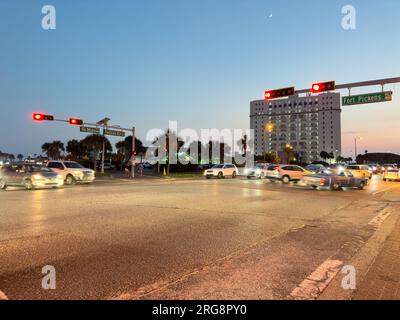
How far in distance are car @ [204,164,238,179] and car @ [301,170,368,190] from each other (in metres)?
15.5

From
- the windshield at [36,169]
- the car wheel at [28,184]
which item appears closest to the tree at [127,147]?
the windshield at [36,169]

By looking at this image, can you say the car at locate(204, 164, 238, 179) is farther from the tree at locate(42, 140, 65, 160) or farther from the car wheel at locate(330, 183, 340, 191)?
the tree at locate(42, 140, 65, 160)

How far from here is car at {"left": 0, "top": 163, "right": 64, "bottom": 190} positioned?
20.2 m

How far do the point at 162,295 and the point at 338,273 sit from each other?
2828 millimetres

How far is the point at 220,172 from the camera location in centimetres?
3728

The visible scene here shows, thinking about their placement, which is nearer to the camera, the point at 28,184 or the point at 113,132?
the point at 28,184

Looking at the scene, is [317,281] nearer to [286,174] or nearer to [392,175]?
[286,174]

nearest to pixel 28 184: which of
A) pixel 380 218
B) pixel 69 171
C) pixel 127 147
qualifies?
pixel 69 171

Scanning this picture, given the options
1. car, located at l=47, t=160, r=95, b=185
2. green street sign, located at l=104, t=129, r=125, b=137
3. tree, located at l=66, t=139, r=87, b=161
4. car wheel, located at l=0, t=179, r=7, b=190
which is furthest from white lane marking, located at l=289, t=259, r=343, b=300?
tree, located at l=66, t=139, r=87, b=161

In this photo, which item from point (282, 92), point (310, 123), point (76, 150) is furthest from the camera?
point (310, 123)

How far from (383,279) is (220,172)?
32.4 m

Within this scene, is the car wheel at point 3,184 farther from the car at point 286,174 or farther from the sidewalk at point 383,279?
the sidewalk at point 383,279

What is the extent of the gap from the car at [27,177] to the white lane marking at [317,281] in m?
18.9

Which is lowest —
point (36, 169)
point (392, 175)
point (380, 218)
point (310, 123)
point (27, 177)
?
point (380, 218)
